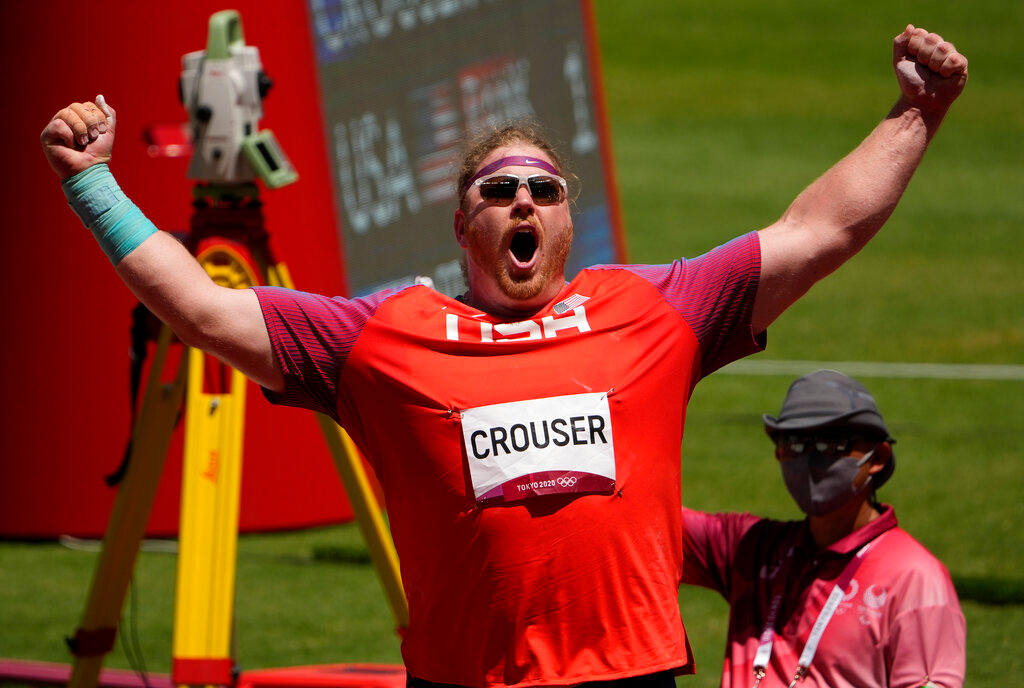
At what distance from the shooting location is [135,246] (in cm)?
254

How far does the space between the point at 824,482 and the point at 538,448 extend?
3.54 feet

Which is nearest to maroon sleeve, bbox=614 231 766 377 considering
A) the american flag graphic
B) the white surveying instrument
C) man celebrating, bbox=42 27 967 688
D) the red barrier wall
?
man celebrating, bbox=42 27 967 688

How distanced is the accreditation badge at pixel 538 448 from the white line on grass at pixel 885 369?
6.59 meters

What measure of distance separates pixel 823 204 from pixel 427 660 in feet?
3.69

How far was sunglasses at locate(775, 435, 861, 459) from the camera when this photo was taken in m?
3.43

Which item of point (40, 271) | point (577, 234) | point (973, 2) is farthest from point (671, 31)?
point (40, 271)

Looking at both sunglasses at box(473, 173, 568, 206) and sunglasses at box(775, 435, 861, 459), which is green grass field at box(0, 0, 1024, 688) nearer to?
sunglasses at box(775, 435, 861, 459)

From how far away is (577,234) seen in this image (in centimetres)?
821

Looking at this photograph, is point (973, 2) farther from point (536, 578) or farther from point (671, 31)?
point (536, 578)

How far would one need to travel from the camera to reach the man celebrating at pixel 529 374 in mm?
2566

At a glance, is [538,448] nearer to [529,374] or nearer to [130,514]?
[529,374]

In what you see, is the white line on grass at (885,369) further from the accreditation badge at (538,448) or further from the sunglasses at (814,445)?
the accreditation badge at (538,448)

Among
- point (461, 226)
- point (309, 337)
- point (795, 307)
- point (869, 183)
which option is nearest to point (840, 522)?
point (869, 183)

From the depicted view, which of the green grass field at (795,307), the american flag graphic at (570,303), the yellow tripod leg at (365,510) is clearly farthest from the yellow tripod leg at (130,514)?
the american flag graphic at (570,303)
